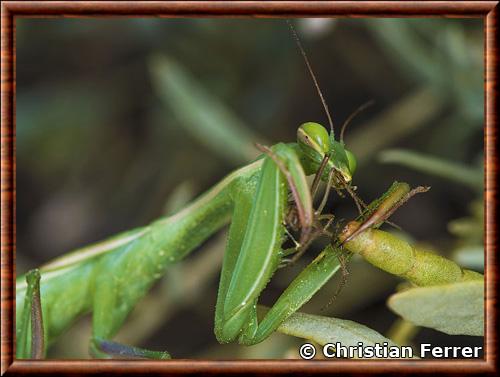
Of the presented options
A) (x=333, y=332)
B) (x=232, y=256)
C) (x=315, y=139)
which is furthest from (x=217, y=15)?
(x=333, y=332)

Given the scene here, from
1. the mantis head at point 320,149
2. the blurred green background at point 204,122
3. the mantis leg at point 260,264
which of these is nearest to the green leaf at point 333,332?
the mantis leg at point 260,264

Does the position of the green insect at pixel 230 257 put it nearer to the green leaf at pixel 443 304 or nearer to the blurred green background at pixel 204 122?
the green leaf at pixel 443 304

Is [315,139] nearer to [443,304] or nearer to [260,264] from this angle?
[260,264]

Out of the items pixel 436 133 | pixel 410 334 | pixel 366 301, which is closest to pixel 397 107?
pixel 436 133

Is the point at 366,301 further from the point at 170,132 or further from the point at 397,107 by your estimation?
the point at 170,132

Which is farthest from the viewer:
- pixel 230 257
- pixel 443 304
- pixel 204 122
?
pixel 204 122
